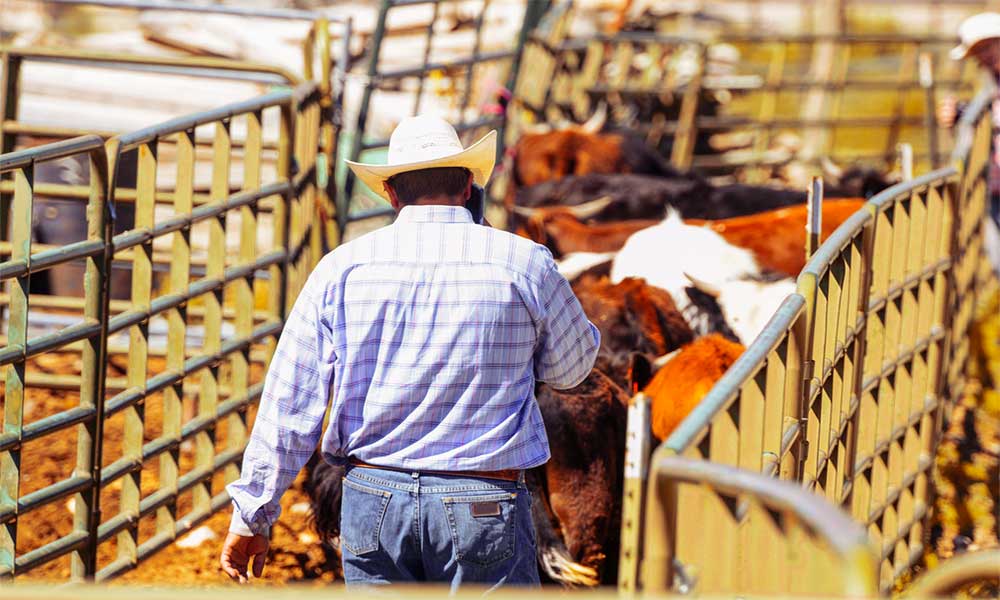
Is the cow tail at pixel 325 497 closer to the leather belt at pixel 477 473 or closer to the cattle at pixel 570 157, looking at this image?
→ the leather belt at pixel 477 473

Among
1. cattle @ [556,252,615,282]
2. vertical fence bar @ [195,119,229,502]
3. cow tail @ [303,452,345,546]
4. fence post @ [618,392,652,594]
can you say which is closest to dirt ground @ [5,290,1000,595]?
cow tail @ [303,452,345,546]

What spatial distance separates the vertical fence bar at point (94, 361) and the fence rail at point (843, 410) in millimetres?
2353

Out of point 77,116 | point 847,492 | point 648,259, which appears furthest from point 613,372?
point 77,116

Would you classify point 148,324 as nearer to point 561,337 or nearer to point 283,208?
point 283,208

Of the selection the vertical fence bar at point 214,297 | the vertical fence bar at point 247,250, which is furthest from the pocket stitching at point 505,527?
the vertical fence bar at point 247,250

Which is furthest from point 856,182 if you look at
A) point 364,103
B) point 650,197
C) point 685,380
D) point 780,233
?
point 685,380

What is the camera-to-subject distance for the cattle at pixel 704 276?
6.04 meters

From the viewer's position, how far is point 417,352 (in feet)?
10.0

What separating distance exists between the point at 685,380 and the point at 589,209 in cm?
529

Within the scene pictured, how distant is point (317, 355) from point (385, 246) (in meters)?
0.34

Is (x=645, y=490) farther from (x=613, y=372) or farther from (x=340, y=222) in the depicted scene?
(x=340, y=222)

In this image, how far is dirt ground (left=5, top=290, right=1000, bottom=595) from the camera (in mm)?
5297

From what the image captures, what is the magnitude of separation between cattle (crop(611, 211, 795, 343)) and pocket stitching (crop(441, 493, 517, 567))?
3049 mm

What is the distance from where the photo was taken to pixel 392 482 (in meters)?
3.05
